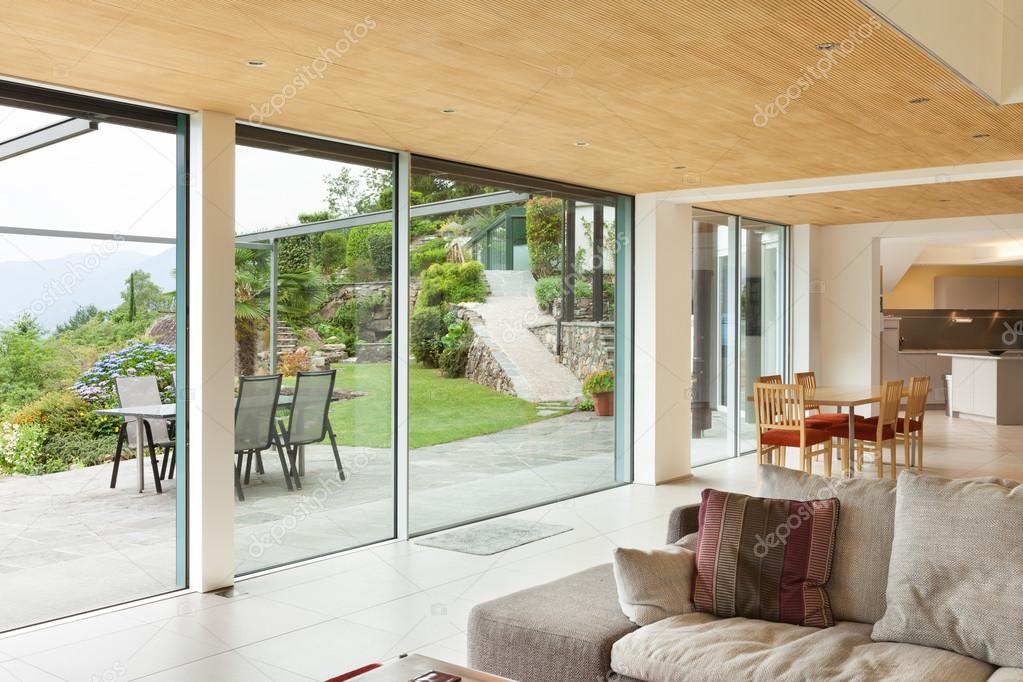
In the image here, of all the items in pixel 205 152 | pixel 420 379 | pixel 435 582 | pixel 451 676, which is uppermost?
pixel 205 152

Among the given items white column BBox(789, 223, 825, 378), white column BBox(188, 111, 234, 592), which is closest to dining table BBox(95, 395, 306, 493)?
white column BBox(188, 111, 234, 592)

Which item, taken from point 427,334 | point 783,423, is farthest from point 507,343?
point 783,423

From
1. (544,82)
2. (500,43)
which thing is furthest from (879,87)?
(500,43)

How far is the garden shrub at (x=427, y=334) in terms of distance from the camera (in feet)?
21.6

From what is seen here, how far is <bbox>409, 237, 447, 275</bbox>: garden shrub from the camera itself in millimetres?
6543

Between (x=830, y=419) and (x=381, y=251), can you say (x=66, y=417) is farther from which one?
(x=830, y=419)

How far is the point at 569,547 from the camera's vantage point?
242 inches

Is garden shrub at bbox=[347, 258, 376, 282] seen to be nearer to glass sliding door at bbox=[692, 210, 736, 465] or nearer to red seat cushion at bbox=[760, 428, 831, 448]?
red seat cushion at bbox=[760, 428, 831, 448]

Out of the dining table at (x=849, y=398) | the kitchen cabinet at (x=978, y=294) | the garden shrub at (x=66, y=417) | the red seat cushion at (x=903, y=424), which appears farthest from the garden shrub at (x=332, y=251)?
the kitchen cabinet at (x=978, y=294)

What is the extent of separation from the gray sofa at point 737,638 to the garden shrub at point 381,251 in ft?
11.1

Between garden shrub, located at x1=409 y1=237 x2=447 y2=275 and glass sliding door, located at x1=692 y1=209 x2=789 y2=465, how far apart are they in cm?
372

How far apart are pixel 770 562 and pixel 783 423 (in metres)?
5.27

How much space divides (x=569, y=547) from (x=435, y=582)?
115cm

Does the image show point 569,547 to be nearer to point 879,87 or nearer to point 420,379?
point 420,379
